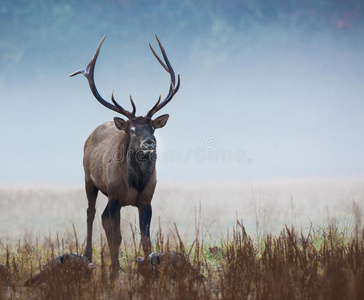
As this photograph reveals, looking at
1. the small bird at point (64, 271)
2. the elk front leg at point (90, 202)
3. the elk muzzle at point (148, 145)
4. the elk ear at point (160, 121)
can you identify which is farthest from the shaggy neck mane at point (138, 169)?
the small bird at point (64, 271)

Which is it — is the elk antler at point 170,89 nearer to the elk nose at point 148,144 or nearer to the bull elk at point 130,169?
the bull elk at point 130,169

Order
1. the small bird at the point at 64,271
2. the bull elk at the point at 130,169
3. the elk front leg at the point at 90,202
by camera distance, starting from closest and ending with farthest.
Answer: the small bird at the point at 64,271
the bull elk at the point at 130,169
the elk front leg at the point at 90,202

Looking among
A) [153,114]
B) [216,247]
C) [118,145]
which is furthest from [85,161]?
[216,247]

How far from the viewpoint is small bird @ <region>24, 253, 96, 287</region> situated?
4125 millimetres

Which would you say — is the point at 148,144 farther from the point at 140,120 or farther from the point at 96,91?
the point at 96,91

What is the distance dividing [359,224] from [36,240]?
5.68 meters

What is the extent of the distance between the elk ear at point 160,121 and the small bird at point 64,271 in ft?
9.03

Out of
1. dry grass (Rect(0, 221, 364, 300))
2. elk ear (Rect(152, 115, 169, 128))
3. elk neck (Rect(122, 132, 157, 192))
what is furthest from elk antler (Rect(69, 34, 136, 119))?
dry grass (Rect(0, 221, 364, 300))

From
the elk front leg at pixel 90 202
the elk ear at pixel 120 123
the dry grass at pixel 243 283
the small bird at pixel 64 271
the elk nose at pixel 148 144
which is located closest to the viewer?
the dry grass at pixel 243 283

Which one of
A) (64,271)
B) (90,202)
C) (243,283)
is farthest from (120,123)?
(243,283)

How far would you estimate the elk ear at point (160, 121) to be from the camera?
680 cm

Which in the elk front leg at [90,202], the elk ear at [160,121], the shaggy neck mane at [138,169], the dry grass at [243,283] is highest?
the elk ear at [160,121]

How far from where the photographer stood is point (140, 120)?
6.65m

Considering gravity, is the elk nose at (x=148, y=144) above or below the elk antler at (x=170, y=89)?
below
